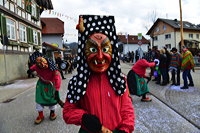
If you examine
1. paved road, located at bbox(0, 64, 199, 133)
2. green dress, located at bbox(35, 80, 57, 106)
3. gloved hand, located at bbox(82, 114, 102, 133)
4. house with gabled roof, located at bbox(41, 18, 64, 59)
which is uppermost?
house with gabled roof, located at bbox(41, 18, 64, 59)

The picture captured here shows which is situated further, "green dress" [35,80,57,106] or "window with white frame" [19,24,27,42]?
"window with white frame" [19,24,27,42]

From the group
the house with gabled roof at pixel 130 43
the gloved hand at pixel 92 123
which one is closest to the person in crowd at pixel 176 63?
the gloved hand at pixel 92 123

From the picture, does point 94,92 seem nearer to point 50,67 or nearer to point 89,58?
point 89,58

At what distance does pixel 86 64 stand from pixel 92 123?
1.79 feet

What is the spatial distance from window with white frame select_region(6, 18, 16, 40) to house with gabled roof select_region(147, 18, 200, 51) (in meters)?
29.5

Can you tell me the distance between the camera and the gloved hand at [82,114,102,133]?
1.31 meters

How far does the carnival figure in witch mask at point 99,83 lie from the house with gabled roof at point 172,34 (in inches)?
1313

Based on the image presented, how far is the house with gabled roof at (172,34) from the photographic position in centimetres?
3187

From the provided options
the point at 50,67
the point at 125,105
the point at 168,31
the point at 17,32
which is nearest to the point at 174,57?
the point at 50,67

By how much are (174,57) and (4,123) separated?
22.3 ft

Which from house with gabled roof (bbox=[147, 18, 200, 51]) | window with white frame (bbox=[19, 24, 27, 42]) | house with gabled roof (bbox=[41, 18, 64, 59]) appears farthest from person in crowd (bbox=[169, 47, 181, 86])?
house with gabled roof (bbox=[147, 18, 200, 51])

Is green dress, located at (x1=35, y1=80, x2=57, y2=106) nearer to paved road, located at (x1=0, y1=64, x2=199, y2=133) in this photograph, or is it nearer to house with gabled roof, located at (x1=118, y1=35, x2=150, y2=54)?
paved road, located at (x1=0, y1=64, x2=199, y2=133)

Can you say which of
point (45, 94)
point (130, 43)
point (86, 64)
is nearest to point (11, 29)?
point (45, 94)

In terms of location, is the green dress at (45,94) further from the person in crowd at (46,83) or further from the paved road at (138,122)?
the paved road at (138,122)
